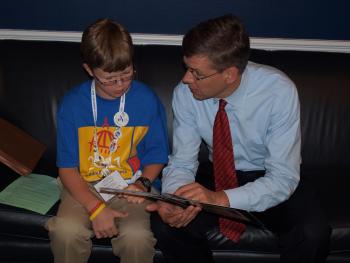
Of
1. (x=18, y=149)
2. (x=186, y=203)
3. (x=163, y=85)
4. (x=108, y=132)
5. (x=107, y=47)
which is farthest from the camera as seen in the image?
(x=163, y=85)

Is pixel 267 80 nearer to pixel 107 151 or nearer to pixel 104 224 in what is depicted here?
pixel 107 151

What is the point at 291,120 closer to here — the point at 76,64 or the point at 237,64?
the point at 237,64

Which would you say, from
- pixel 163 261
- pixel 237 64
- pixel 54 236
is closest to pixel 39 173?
pixel 54 236

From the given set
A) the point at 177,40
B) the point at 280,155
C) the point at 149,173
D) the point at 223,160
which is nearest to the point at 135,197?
the point at 149,173

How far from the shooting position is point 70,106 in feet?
6.88

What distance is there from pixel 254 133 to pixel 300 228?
1.40 ft

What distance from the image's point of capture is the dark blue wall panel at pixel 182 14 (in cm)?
276

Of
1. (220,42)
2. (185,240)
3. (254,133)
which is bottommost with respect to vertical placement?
(185,240)

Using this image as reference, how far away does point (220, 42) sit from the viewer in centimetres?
187

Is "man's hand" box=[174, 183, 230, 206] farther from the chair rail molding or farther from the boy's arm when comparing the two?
the chair rail molding

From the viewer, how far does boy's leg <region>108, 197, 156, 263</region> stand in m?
1.95

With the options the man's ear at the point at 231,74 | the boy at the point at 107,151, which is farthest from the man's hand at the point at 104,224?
the man's ear at the point at 231,74

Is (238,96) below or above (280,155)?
above

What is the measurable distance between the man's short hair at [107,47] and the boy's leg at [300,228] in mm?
840
